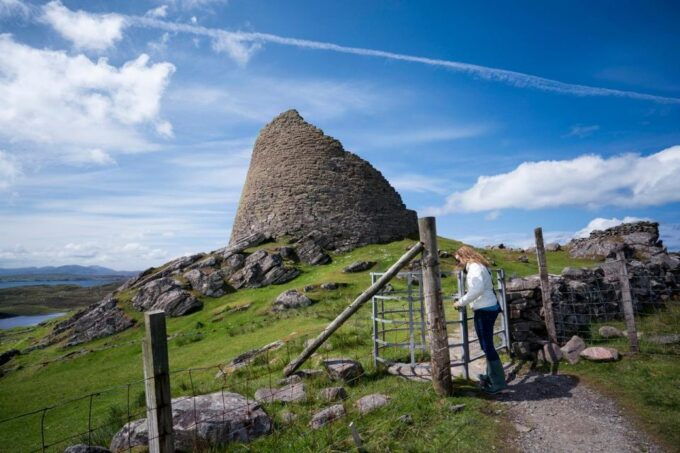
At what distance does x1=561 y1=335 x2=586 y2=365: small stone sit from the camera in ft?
25.6

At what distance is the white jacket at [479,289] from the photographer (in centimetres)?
635

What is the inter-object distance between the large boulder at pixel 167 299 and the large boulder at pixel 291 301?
20.3ft

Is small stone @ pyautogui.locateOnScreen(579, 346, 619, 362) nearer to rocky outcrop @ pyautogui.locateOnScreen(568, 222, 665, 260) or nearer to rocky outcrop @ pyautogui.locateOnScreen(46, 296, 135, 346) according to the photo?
rocky outcrop @ pyautogui.locateOnScreen(568, 222, 665, 260)

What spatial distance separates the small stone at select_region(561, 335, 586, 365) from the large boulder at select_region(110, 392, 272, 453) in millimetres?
5986

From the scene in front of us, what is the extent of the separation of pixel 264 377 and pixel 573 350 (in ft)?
22.1

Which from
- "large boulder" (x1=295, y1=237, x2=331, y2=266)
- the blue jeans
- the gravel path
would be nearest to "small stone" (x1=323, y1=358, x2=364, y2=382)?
the blue jeans

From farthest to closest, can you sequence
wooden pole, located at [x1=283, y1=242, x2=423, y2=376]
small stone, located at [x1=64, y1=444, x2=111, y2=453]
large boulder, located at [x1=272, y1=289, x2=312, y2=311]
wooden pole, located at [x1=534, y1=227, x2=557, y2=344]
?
1. large boulder, located at [x1=272, y1=289, x2=312, y2=311]
2. wooden pole, located at [x1=534, y1=227, x2=557, y2=344]
3. wooden pole, located at [x1=283, y1=242, x2=423, y2=376]
4. small stone, located at [x1=64, y1=444, x2=111, y2=453]

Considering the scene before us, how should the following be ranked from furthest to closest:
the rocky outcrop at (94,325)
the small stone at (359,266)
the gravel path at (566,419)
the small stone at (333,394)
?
the small stone at (359,266), the rocky outcrop at (94,325), the small stone at (333,394), the gravel path at (566,419)

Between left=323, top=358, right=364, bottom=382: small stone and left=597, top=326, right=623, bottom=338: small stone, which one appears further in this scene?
left=597, top=326, right=623, bottom=338: small stone

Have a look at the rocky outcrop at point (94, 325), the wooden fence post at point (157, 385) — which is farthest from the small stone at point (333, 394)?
the rocky outcrop at point (94, 325)

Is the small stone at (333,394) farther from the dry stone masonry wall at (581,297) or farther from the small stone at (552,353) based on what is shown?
the small stone at (552,353)

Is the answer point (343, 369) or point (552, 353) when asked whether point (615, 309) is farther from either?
point (343, 369)

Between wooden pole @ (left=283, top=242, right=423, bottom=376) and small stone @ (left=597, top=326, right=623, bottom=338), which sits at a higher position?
wooden pole @ (left=283, top=242, right=423, bottom=376)

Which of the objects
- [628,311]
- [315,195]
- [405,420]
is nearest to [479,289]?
[405,420]
